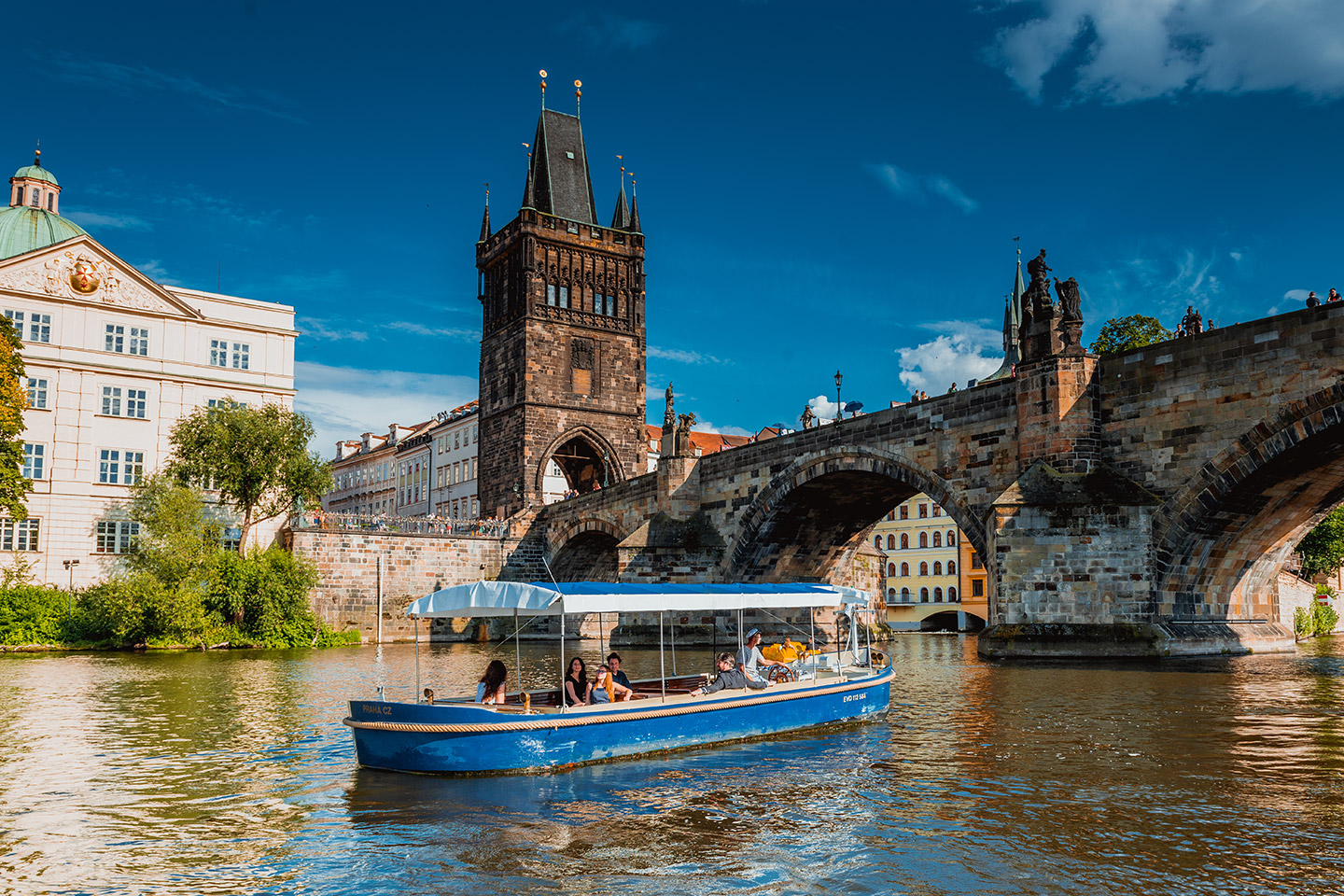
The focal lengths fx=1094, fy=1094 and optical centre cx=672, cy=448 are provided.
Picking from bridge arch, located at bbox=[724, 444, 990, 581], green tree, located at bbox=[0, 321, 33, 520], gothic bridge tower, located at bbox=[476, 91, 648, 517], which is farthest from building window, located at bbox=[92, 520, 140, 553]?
bridge arch, located at bbox=[724, 444, 990, 581]

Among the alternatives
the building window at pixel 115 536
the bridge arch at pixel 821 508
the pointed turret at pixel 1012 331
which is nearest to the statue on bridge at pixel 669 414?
the bridge arch at pixel 821 508

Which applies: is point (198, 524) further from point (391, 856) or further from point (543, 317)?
point (391, 856)

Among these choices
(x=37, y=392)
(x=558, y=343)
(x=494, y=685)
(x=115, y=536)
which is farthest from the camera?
(x=558, y=343)

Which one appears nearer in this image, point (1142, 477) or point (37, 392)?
point (1142, 477)

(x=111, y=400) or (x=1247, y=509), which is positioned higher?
(x=111, y=400)

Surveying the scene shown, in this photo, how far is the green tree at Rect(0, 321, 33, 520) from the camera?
32562 millimetres

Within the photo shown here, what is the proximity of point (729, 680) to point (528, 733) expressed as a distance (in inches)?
132

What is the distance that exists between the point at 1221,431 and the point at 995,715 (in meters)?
10.1

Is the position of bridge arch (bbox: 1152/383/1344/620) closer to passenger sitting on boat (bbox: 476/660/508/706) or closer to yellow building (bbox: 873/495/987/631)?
passenger sitting on boat (bbox: 476/660/508/706)

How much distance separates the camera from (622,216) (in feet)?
207

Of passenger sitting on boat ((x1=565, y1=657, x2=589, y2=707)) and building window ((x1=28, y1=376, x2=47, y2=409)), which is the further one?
building window ((x1=28, y1=376, x2=47, y2=409))

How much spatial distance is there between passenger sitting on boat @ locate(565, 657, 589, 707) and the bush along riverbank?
2819cm

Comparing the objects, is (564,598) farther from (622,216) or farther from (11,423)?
(622,216)

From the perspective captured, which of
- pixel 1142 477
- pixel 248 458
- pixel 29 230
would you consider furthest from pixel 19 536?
pixel 1142 477
